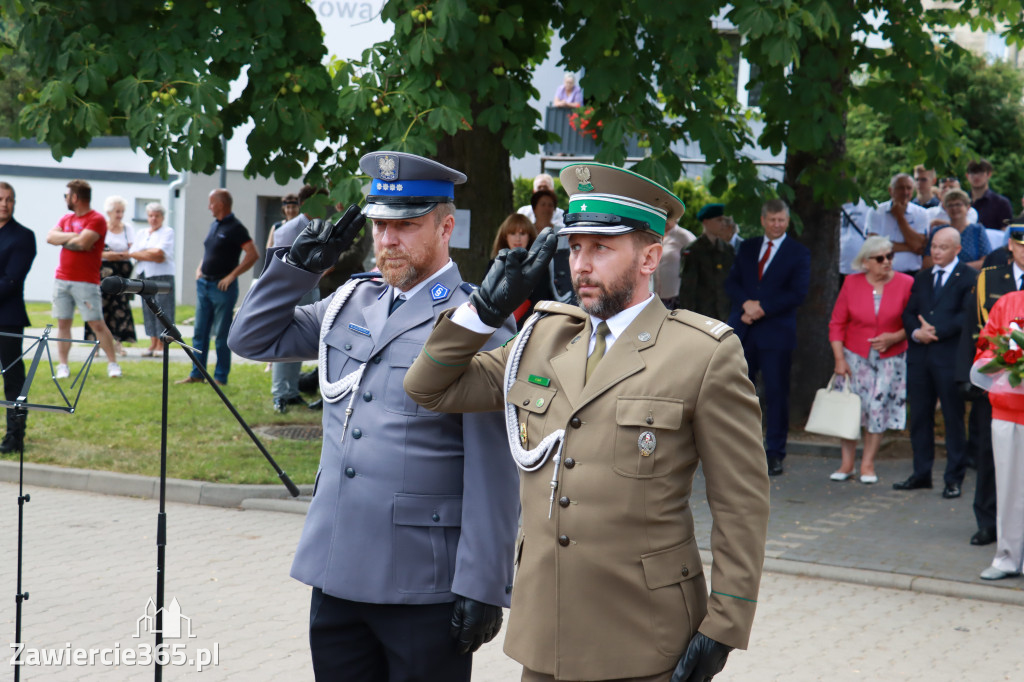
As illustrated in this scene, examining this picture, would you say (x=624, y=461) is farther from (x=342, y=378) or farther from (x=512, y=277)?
(x=342, y=378)

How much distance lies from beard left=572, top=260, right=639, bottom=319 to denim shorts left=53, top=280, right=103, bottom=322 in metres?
11.1

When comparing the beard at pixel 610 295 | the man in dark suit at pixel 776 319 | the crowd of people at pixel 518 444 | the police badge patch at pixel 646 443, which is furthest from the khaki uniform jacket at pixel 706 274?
the police badge patch at pixel 646 443

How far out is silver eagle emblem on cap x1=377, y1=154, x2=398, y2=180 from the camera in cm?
341

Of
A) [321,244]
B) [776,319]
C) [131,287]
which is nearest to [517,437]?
[321,244]

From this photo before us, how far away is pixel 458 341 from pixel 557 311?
36 centimetres

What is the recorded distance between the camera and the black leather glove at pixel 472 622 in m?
3.18

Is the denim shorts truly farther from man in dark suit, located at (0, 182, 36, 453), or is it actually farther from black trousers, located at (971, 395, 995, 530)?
black trousers, located at (971, 395, 995, 530)

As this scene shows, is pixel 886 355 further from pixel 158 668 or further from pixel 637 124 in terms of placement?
pixel 158 668

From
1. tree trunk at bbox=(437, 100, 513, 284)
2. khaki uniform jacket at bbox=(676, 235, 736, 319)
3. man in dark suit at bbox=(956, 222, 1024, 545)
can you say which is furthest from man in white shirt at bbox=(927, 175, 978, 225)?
tree trunk at bbox=(437, 100, 513, 284)

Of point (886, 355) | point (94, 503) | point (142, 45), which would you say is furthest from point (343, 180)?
point (886, 355)

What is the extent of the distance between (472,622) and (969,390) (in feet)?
19.1

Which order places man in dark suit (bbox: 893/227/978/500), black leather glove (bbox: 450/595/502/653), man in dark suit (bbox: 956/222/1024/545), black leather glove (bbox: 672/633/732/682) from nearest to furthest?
black leather glove (bbox: 672/633/732/682)
black leather glove (bbox: 450/595/502/653)
man in dark suit (bbox: 956/222/1024/545)
man in dark suit (bbox: 893/227/978/500)

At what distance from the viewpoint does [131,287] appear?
4.12 m

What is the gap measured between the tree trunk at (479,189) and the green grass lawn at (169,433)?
2.20m
